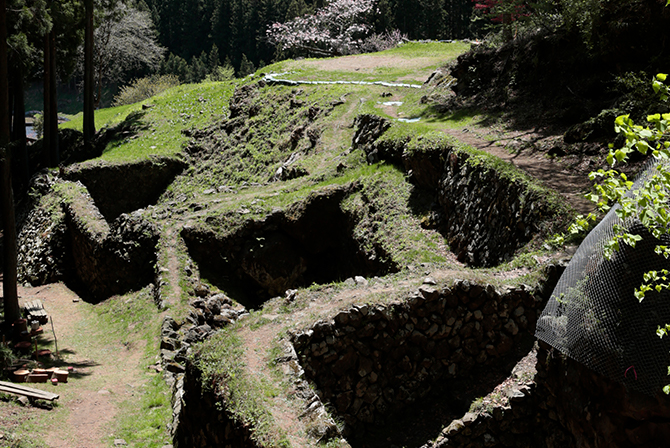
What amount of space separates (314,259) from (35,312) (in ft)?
24.5

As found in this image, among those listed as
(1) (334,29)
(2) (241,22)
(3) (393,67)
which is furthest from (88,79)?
(2) (241,22)

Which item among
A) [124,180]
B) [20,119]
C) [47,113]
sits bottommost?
[124,180]

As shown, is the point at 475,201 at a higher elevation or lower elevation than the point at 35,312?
higher

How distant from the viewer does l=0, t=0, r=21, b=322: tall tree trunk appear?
11.3m

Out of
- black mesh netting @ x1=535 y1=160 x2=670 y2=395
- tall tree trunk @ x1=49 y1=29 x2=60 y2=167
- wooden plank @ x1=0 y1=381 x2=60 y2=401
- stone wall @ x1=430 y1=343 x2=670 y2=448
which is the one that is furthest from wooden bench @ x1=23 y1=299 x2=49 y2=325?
tall tree trunk @ x1=49 y1=29 x2=60 y2=167

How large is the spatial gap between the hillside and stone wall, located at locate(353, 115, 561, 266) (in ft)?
0.15

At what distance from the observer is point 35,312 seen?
1383 cm

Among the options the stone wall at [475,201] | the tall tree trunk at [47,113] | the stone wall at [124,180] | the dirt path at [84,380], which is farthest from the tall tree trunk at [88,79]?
the stone wall at [475,201]

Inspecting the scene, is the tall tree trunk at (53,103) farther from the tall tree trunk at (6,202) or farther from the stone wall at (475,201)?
the stone wall at (475,201)

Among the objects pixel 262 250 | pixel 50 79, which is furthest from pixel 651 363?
pixel 50 79

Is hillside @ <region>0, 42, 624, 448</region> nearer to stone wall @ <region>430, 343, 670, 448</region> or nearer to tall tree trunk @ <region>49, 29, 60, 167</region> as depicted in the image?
stone wall @ <region>430, 343, 670, 448</region>

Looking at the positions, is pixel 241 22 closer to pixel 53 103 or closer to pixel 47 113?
pixel 53 103

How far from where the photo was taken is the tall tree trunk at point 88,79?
25.8 metres

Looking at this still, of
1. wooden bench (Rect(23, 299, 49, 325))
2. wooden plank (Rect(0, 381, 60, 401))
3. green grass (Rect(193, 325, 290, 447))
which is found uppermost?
green grass (Rect(193, 325, 290, 447))
